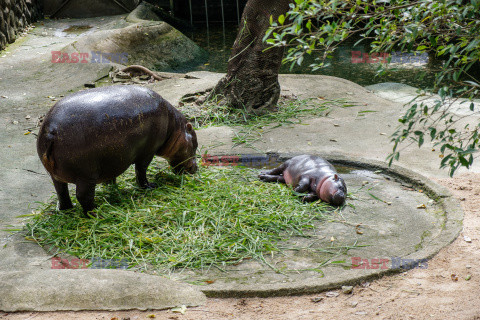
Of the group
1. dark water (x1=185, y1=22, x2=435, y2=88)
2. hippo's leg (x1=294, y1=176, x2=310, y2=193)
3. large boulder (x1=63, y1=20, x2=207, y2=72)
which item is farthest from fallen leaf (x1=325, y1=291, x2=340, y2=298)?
large boulder (x1=63, y1=20, x2=207, y2=72)

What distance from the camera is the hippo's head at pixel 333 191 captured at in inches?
200

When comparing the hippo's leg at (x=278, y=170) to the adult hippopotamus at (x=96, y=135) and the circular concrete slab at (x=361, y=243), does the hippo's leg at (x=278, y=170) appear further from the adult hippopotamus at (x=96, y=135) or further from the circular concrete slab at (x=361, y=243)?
the adult hippopotamus at (x=96, y=135)

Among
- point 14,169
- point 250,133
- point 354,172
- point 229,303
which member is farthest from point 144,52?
point 229,303

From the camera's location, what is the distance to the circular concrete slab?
392cm

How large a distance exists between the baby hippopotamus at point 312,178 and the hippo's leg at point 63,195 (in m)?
1.98

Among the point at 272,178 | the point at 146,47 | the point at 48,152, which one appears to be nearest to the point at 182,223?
the point at 48,152

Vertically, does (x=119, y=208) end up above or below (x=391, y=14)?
below

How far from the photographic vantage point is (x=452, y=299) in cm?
368

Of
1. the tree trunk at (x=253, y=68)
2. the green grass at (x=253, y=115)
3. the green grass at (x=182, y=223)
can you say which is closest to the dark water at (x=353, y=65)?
the green grass at (x=253, y=115)

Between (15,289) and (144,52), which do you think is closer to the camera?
(15,289)

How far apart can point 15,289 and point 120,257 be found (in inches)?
33.7

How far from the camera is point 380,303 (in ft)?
12.1

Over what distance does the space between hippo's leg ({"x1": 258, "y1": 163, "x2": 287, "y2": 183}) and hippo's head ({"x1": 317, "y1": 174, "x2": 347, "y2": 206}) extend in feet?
1.96

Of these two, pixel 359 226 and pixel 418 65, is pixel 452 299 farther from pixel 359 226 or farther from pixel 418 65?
pixel 418 65
